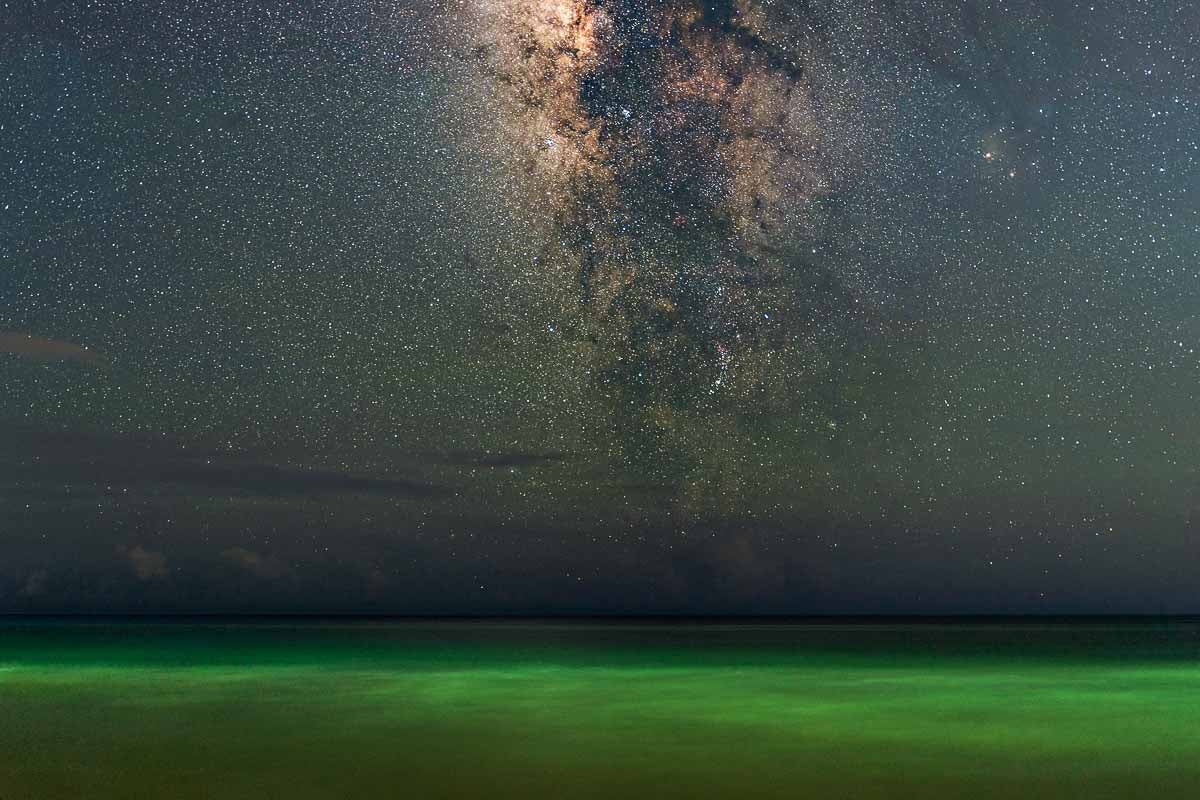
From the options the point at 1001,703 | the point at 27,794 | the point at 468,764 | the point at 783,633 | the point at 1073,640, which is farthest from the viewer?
the point at 783,633

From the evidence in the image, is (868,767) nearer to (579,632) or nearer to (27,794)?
(27,794)

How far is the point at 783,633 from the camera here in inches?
2507

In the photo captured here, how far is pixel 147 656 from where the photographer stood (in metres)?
40.3

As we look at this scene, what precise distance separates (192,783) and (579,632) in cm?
5349

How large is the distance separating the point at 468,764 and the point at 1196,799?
8155 mm

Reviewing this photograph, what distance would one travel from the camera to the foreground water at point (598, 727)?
493 inches

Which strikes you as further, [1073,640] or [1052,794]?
[1073,640]

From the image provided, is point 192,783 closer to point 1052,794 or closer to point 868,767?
point 868,767

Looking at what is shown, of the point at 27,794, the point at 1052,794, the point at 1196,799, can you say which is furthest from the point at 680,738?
the point at 27,794

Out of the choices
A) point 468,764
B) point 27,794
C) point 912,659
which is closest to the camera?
point 27,794

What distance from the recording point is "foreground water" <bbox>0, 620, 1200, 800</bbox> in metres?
12.5

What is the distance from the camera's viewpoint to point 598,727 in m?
18.0

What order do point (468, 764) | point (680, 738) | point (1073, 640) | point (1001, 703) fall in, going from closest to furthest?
1. point (468, 764)
2. point (680, 738)
3. point (1001, 703)
4. point (1073, 640)

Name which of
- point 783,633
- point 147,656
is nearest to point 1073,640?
point 783,633
